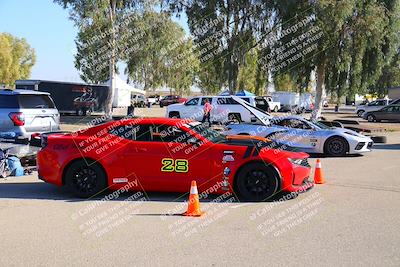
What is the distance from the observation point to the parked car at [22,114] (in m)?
13.0

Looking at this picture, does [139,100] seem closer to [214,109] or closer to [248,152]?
[214,109]

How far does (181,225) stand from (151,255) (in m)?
1.34

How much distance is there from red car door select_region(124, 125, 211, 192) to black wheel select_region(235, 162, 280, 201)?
0.60 meters

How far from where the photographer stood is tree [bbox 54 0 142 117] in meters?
30.2

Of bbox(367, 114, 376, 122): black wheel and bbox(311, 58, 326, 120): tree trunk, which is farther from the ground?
bbox(311, 58, 326, 120): tree trunk

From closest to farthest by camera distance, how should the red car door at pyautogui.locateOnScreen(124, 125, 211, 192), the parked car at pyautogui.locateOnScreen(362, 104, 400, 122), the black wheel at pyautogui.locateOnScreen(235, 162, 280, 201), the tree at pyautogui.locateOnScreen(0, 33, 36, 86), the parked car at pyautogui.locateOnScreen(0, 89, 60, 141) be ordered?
1. the black wheel at pyautogui.locateOnScreen(235, 162, 280, 201)
2. the red car door at pyautogui.locateOnScreen(124, 125, 211, 192)
3. the parked car at pyautogui.locateOnScreen(0, 89, 60, 141)
4. the parked car at pyautogui.locateOnScreen(362, 104, 400, 122)
5. the tree at pyautogui.locateOnScreen(0, 33, 36, 86)

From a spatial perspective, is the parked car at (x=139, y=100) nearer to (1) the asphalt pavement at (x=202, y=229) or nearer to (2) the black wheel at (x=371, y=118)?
(2) the black wheel at (x=371, y=118)

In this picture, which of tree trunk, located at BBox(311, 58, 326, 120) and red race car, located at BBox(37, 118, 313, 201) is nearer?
red race car, located at BBox(37, 118, 313, 201)

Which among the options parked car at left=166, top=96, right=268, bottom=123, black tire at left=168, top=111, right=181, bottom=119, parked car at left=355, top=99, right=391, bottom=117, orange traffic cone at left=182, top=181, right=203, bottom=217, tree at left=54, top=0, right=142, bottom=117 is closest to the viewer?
orange traffic cone at left=182, top=181, right=203, bottom=217

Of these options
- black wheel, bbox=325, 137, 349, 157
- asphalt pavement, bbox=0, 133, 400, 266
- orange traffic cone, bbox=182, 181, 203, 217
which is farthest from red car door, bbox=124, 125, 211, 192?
black wheel, bbox=325, 137, 349, 157

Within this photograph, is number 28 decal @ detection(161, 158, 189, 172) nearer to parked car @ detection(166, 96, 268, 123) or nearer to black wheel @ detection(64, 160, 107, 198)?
black wheel @ detection(64, 160, 107, 198)

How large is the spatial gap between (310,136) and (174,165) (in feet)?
25.7

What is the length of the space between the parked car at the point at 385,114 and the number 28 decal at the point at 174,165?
32.8m

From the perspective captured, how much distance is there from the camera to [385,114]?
38.0 meters
